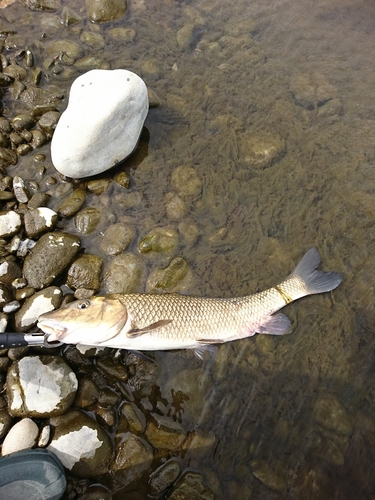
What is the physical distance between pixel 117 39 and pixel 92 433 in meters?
6.77

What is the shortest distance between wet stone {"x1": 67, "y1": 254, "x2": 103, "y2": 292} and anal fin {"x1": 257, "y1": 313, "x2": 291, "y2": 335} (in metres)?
2.10

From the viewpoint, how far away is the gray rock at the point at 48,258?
14.7ft

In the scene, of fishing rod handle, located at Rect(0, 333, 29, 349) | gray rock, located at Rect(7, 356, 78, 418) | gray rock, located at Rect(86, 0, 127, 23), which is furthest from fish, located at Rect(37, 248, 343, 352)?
gray rock, located at Rect(86, 0, 127, 23)

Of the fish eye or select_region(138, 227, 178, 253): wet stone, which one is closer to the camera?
the fish eye

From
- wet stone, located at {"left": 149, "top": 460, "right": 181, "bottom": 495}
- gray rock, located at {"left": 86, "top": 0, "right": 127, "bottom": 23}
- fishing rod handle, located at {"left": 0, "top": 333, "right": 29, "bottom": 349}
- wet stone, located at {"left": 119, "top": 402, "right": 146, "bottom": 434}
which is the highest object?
gray rock, located at {"left": 86, "top": 0, "right": 127, "bottom": 23}

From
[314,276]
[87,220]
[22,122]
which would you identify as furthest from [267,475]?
[22,122]

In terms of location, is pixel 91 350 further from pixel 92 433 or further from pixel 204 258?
pixel 204 258

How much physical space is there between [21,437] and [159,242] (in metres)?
2.66

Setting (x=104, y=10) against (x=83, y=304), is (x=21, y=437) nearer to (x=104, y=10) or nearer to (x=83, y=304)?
(x=83, y=304)

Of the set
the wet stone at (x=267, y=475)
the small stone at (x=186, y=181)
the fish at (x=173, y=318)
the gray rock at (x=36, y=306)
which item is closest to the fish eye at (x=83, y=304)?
the fish at (x=173, y=318)

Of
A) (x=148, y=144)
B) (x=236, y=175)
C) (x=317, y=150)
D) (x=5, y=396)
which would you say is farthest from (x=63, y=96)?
(x=5, y=396)

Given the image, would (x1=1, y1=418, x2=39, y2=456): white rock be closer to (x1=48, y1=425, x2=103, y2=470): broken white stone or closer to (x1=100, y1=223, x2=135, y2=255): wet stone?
(x1=48, y1=425, x2=103, y2=470): broken white stone

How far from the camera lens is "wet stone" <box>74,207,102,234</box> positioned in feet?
16.3

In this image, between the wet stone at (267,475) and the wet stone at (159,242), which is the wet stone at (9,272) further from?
the wet stone at (267,475)
